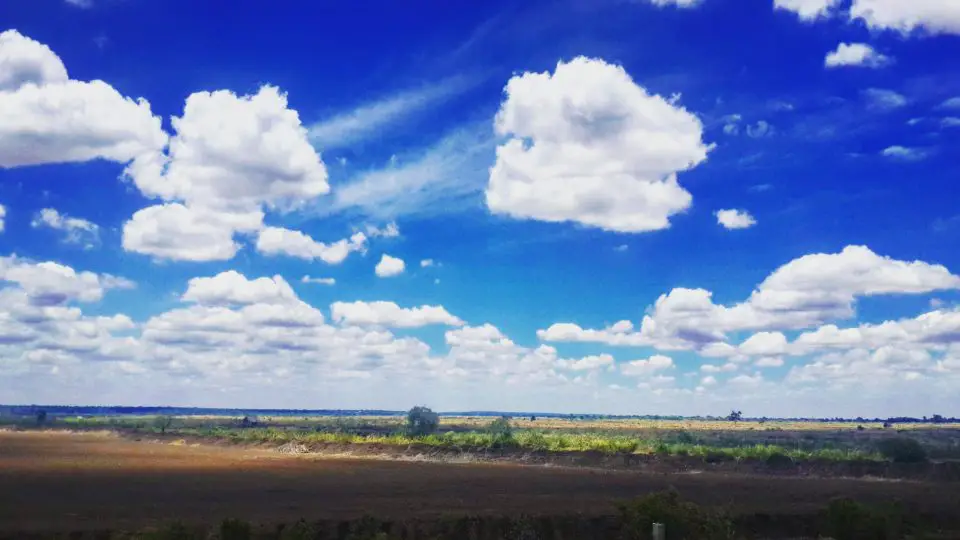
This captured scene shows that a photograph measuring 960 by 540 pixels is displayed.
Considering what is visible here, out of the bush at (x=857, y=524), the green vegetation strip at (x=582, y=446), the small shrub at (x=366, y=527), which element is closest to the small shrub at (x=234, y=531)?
the small shrub at (x=366, y=527)

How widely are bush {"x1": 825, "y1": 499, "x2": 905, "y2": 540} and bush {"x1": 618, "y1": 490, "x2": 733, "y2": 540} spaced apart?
14.3 feet

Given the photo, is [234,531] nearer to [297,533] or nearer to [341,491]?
[297,533]

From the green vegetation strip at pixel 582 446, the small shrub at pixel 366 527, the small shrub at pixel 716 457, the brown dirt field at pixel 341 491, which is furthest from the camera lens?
the green vegetation strip at pixel 582 446

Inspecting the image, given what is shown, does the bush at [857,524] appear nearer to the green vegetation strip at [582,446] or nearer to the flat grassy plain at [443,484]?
the flat grassy plain at [443,484]

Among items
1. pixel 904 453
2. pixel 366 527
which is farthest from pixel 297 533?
pixel 904 453

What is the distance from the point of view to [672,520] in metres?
25.6

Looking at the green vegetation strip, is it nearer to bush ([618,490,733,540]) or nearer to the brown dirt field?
the brown dirt field

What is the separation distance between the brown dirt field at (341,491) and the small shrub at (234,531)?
1009 centimetres

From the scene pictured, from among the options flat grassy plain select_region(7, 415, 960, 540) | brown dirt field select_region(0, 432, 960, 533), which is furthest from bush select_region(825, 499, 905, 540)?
brown dirt field select_region(0, 432, 960, 533)

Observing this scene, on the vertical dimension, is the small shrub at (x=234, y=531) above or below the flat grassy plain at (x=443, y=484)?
above

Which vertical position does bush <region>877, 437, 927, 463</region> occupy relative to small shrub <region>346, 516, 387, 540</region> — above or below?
above

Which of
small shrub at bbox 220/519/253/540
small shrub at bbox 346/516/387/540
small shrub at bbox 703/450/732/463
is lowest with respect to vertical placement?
small shrub at bbox 346/516/387/540

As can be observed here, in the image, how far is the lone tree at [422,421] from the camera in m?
137

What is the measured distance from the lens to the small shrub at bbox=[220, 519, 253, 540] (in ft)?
85.9
